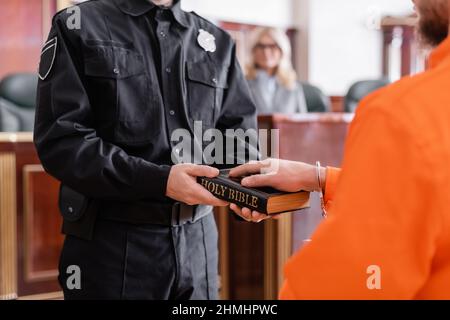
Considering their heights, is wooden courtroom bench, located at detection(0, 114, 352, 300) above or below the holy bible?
below

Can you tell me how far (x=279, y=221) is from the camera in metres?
2.36

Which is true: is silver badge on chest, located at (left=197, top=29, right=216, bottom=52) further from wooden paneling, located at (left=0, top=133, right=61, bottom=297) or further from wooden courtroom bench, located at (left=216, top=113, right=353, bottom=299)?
wooden paneling, located at (left=0, top=133, right=61, bottom=297)

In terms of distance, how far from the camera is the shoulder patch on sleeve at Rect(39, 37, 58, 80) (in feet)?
4.32

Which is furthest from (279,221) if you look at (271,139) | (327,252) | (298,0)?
(298,0)

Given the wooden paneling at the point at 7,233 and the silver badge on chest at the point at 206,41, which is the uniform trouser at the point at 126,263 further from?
the wooden paneling at the point at 7,233

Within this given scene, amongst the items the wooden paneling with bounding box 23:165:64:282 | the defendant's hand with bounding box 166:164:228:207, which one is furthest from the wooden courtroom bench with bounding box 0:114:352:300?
the defendant's hand with bounding box 166:164:228:207

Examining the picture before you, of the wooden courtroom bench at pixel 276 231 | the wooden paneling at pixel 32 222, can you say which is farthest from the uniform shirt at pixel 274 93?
the wooden paneling at pixel 32 222

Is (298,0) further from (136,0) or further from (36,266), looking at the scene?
(136,0)

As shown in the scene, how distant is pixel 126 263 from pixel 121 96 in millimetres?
356

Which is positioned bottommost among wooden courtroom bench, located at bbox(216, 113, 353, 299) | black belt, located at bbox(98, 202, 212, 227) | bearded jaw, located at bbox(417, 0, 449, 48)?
wooden courtroom bench, located at bbox(216, 113, 353, 299)

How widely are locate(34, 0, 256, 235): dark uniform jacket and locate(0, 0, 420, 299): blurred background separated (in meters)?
0.52

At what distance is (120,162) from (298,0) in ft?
21.4

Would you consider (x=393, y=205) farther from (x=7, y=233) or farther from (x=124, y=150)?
(x=7, y=233)

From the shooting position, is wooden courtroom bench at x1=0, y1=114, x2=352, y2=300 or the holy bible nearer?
the holy bible
